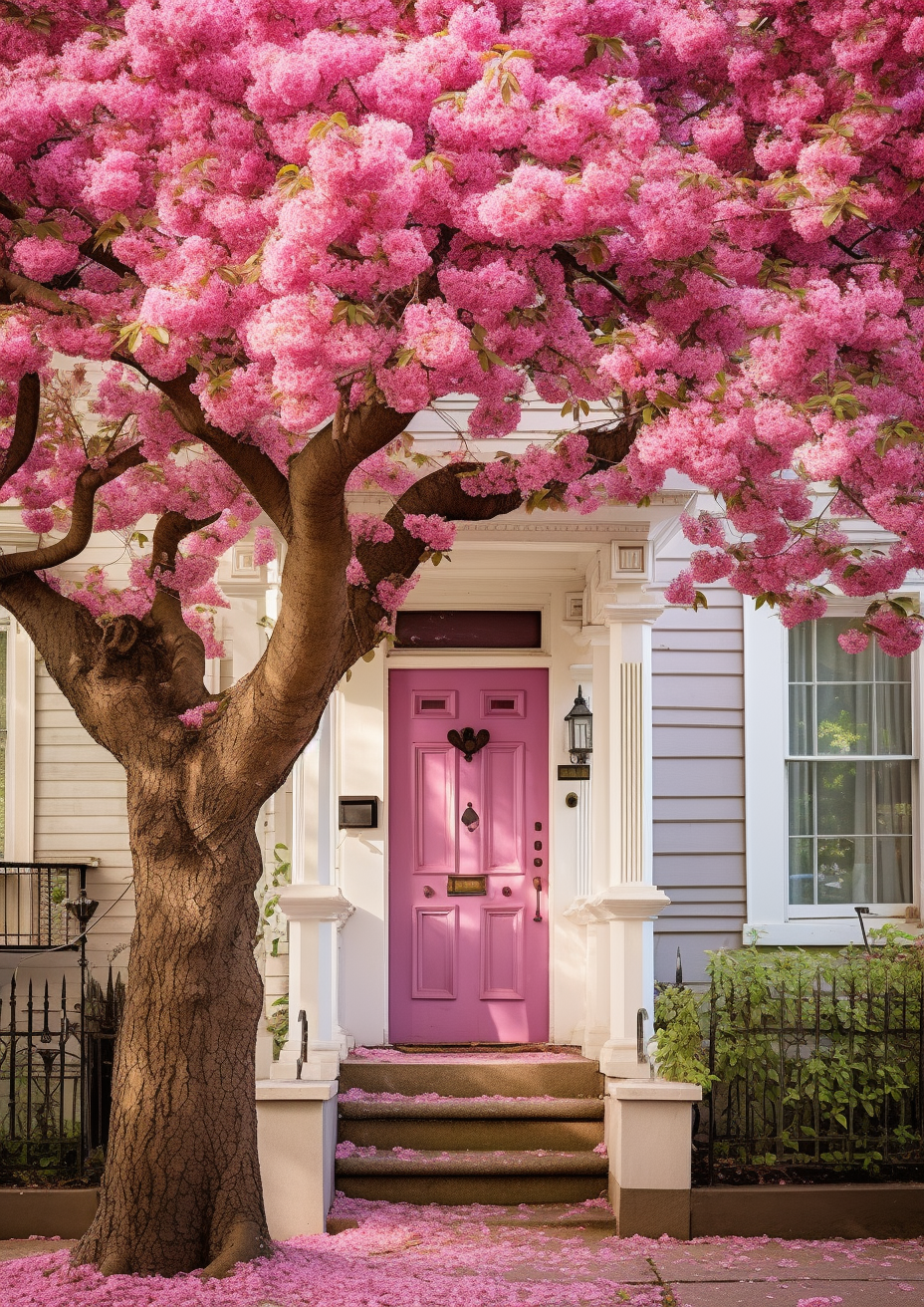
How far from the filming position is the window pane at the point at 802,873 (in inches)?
372

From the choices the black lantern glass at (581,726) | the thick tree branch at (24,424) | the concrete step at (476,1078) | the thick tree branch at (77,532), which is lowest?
the concrete step at (476,1078)

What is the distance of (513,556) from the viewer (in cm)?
882

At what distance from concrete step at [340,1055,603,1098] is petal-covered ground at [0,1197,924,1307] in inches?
33.5

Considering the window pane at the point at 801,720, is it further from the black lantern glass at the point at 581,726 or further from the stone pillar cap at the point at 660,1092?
the stone pillar cap at the point at 660,1092

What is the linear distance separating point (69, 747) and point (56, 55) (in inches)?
214

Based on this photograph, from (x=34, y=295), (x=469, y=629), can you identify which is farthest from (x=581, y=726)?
(x=34, y=295)

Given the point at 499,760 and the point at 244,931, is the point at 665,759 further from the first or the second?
the point at 244,931

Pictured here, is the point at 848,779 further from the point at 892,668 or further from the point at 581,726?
the point at 581,726

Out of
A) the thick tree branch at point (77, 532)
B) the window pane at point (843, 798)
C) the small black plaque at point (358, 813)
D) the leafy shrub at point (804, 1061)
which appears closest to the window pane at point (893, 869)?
the window pane at point (843, 798)

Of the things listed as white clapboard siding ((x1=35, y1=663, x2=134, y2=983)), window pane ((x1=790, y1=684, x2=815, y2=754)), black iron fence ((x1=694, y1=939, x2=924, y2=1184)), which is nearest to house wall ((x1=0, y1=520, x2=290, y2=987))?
white clapboard siding ((x1=35, y1=663, x2=134, y2=983))

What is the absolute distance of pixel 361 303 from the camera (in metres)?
3.88

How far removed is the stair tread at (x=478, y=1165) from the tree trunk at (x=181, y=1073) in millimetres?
2113

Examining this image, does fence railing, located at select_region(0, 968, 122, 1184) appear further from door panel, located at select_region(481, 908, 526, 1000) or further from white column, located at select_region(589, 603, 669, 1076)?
white column, located at select_region(589, 603, 669, 1076)

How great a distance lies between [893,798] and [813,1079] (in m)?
2.57
